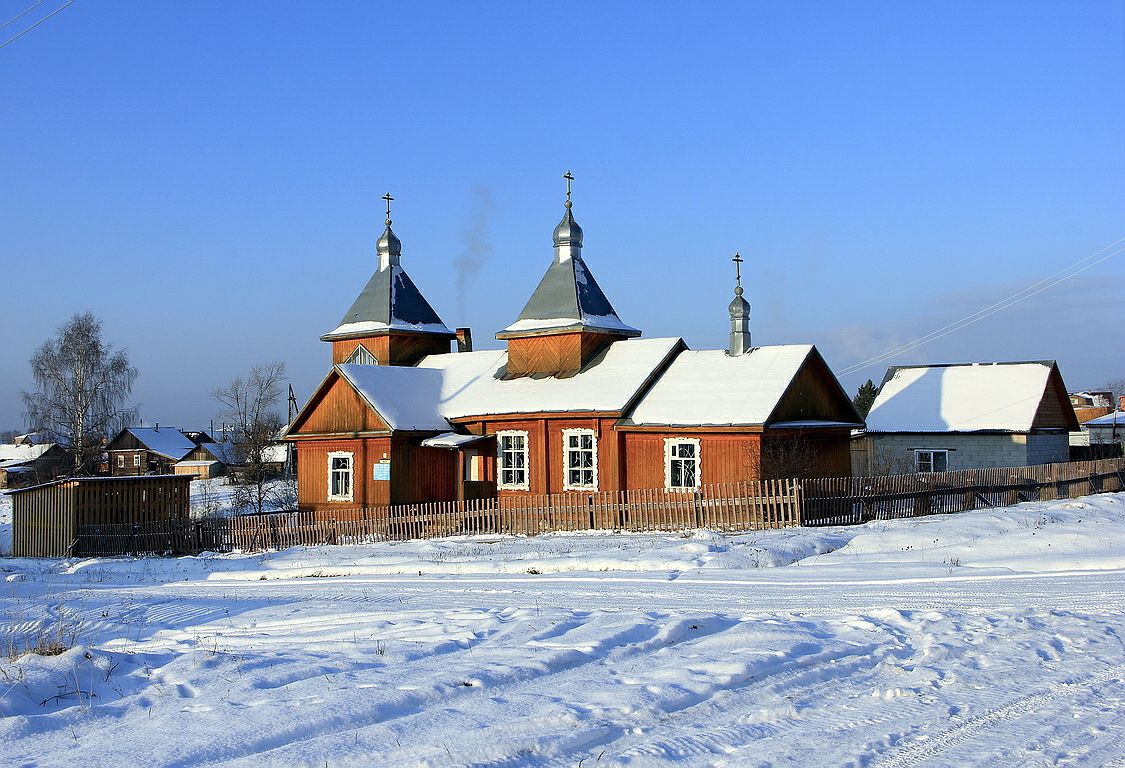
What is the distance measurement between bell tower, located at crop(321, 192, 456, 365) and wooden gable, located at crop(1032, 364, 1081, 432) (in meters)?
21.8

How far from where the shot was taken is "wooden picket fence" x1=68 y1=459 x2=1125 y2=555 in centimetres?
2214

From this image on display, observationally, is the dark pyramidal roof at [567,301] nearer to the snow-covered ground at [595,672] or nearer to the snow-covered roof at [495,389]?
the snow-covered roof at [495,389]

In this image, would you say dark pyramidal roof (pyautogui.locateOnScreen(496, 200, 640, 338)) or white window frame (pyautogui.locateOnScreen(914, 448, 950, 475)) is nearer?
dark pyramidal roof (pyautogui.locateOnScreen(496, 200, 640, 338))

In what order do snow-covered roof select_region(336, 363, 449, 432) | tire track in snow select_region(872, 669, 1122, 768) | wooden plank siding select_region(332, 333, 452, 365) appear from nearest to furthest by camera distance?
tire track in snow select_region(872, 669, 1122, 768) → snow-covered roof select_region(336, 363, 449, 432) → wooden plank siding select_region(332, 333, 452, 365)

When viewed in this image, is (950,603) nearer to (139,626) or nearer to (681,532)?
(139,626)

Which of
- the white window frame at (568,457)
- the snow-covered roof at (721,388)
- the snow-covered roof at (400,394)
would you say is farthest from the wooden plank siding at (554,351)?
the white window frame at (568,457)

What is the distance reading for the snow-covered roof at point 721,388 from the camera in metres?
26.0

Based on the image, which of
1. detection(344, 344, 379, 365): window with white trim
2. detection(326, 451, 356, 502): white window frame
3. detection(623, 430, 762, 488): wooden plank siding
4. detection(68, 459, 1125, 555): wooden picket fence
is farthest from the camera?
detection(344, 344, 379, 365): window with white trim

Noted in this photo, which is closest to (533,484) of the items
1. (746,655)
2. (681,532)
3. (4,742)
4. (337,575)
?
(681,532)

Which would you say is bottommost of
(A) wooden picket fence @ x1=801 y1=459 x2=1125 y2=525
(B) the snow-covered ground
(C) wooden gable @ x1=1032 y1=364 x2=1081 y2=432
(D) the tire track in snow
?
(D) the tire track in snow

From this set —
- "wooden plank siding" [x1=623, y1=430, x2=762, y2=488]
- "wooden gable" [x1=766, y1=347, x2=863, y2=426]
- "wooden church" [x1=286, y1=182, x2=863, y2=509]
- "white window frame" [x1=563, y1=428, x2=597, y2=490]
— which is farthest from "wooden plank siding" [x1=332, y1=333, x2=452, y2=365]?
"wooden gable" [x1=766, y1=347, x2=863, y2=426]

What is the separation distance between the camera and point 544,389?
30.2 metres

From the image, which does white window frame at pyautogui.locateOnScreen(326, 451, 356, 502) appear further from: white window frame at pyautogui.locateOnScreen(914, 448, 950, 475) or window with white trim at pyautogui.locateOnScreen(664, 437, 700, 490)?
white window frame at pyautogui.locateOnScreen(914, 448, 950, 475)

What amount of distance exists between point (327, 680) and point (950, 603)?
23.6ft
